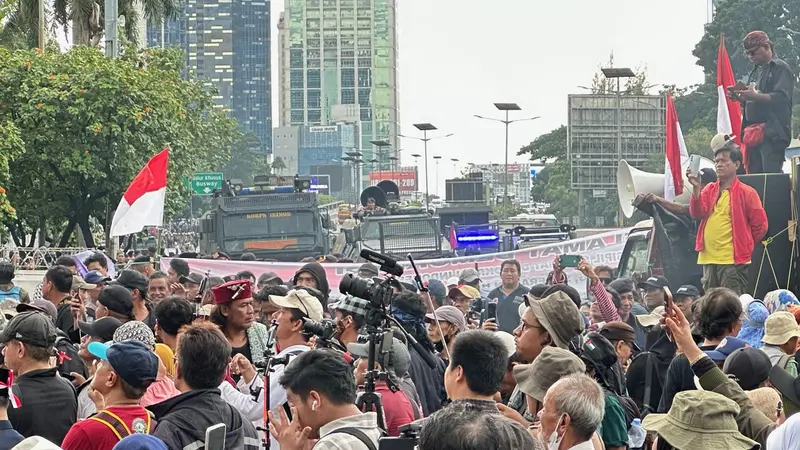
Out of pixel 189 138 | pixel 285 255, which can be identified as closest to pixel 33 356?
pixel 285 255

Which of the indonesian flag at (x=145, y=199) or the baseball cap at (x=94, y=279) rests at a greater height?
the indonesian flag at (x=145, y=199)

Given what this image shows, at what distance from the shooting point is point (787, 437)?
5.93 m

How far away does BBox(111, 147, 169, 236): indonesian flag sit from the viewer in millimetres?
18391

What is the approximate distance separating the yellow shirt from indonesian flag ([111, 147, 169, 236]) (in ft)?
23.4

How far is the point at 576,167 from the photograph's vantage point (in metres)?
49.1

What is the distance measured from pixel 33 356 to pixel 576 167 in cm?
4262

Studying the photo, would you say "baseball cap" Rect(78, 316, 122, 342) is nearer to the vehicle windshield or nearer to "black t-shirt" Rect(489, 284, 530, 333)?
"black t-shirt" Rect(489, 284, 530, 333)

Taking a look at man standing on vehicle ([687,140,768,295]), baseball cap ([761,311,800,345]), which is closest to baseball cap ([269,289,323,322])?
baseball cap ([761,311,800,345])

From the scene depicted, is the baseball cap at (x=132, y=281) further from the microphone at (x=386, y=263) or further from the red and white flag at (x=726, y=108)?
the red and white flag at (x=726, y=108)

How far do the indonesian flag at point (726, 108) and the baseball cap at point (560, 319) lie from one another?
32.6ft

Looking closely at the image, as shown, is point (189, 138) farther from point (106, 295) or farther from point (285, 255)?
point (106, 295)

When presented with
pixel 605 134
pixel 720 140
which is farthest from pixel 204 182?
pixel 720 140

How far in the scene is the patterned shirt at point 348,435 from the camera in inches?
207

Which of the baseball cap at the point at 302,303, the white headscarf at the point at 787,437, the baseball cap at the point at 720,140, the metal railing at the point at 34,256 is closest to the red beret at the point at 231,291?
the baseball cap at the point at 302,303
